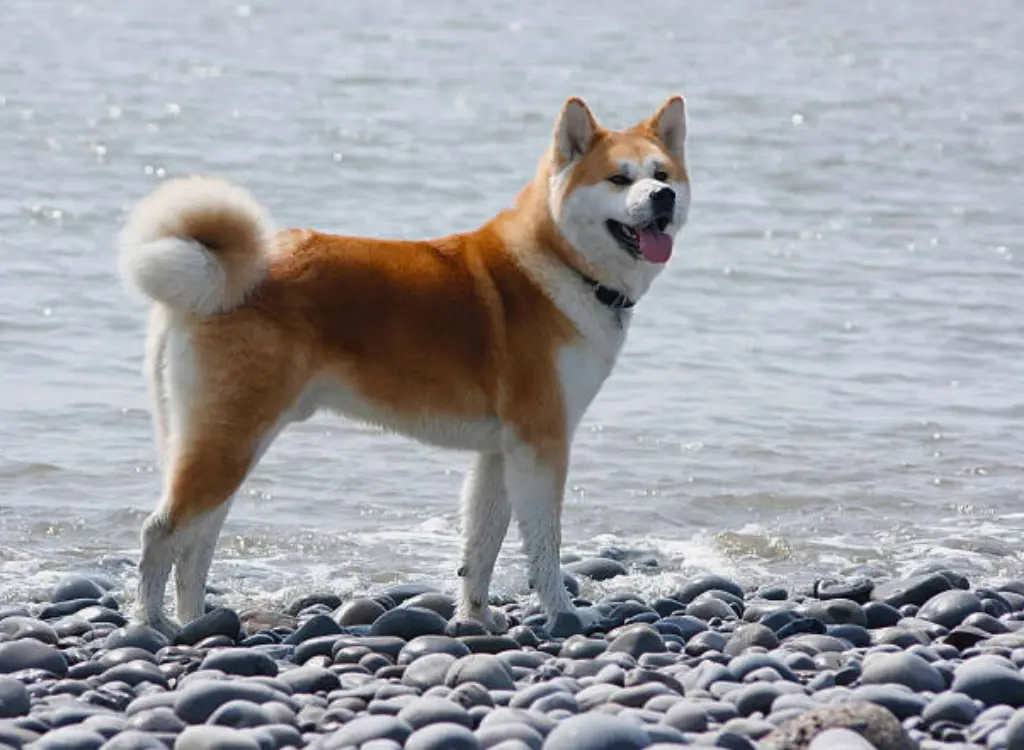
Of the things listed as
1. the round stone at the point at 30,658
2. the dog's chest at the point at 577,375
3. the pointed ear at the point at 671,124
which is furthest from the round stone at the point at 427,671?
the pointed ear at the point at 671,124

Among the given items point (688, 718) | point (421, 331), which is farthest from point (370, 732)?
point (421, 331)

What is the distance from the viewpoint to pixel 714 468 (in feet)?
30.3

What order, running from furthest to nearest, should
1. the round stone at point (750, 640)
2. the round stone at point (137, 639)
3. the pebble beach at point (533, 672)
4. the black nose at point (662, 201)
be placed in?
1. the black nose at point (662, 201)
2. the round stone at point (750, 640)
3. the round stone at point (137, 639)
4. the pebble beach at point (533, 672)

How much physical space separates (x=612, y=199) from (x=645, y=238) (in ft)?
0.60

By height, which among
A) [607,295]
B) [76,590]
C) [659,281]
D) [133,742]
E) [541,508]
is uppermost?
[659,281]

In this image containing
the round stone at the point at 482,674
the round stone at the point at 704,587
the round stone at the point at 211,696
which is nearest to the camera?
the round stone at the point at 211,696

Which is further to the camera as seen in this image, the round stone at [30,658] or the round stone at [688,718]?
the round stone at [30,658]

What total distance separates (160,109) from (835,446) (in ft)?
35.8

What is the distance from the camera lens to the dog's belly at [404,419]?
20.0 ft

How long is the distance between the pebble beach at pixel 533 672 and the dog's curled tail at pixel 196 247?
1.09m

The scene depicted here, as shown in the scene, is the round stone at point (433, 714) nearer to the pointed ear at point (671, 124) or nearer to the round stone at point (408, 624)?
the round stone at point (408, 624)

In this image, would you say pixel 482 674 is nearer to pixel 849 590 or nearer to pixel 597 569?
pixel 849 590

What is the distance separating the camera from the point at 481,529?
260 inches

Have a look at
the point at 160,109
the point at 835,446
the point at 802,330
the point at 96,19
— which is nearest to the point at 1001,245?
the point at 802,330
